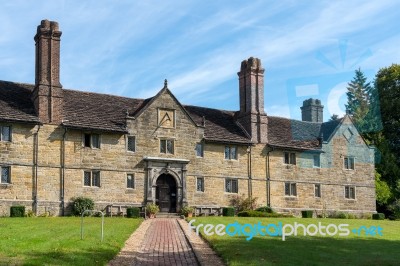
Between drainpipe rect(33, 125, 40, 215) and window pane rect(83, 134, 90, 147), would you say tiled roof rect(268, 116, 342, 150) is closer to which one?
window pane rect(83, 134, 90, 147)

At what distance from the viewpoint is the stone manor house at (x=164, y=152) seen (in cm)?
4184

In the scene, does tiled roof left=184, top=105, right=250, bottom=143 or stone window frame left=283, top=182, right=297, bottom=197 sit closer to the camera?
tiled roof left=184, top=105, right=250, bottom=143

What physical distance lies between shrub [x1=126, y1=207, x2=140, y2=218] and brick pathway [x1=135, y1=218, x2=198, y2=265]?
457 inches

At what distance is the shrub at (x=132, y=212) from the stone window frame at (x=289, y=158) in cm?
1512

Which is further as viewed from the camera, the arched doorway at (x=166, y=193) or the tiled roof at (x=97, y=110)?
the arched doorway at (x=166, y=193)

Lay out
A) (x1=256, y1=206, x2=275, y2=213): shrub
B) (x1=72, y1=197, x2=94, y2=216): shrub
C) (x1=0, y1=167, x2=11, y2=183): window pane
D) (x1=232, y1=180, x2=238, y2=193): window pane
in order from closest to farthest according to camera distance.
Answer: (x1=0, y1=167, x2=11, y2=183): window pane, (x1=72, y1=197, x2=94, y2=216): shrub, (x1=256, y1=206, x2=275, y2=213): shrub, (x1=232, y1=180, x2=238, y2=193): window pane

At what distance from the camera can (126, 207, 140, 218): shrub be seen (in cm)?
4204

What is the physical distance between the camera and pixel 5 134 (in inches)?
1618

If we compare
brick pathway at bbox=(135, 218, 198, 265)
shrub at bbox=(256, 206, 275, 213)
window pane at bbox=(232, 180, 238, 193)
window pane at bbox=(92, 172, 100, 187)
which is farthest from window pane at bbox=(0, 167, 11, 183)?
shrub at bbox=(256, 206, 275, 213)

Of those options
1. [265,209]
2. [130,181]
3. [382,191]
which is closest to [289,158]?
[265,209]

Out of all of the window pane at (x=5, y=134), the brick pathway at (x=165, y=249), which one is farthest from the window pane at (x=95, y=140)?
the brick pathway at (x=165, y=249)

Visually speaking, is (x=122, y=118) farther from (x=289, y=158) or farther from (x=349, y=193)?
(x=349, y=193)

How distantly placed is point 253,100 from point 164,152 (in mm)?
9770

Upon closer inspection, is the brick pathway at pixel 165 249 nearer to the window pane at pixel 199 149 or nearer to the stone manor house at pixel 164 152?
the stone manor house at pixel 164 152
